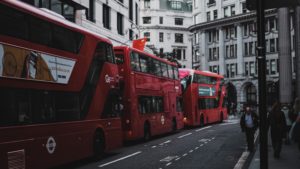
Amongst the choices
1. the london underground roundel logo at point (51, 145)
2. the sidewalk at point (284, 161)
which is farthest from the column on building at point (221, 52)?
the london underground roundel logo at point (51, 145)

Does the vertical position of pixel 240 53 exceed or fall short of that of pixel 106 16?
it exceeds it

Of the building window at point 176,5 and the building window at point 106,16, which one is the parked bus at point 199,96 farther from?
the building window at point 176,5

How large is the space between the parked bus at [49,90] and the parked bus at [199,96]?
1664 cm

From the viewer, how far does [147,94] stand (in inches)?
870

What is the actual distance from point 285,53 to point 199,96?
9.40 m

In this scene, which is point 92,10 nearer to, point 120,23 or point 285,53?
point 120,23

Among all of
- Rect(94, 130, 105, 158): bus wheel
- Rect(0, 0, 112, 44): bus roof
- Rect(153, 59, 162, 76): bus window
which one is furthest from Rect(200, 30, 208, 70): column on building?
Rect(0, 0, 112, 44): bus roof

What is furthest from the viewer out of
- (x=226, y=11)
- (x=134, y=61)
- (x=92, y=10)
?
(x=226, y=11)

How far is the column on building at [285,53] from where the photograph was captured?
24.9 m

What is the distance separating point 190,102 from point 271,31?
46642 millimetres

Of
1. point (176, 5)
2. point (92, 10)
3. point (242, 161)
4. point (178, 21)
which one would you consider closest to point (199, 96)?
point (92, 10)

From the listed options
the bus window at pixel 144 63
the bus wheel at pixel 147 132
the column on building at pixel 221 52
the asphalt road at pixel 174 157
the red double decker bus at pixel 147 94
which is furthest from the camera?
the column on building at pixel 221 52

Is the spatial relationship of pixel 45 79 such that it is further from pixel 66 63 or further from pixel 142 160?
pixel 142 160

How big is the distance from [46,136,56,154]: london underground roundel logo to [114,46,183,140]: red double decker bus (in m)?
7.81
